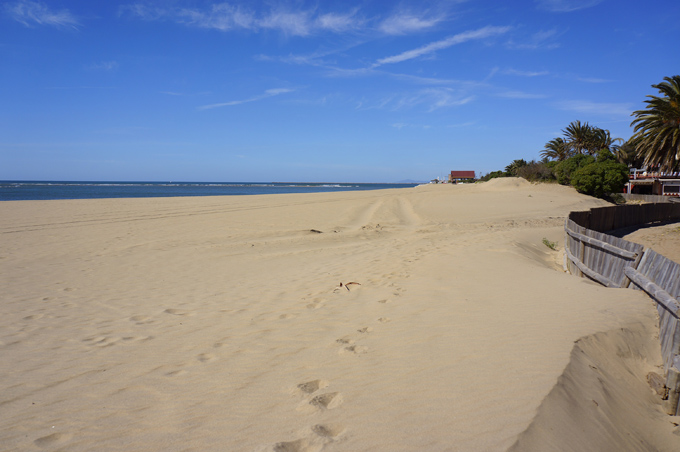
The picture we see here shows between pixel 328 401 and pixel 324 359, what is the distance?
85 centimetres

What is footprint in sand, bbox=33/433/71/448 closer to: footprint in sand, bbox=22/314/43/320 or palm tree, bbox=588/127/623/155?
footprint in sand, bbox=22/314/43/320

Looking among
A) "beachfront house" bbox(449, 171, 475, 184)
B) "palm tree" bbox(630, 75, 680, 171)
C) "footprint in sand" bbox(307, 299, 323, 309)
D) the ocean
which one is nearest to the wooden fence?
"footprint in sand" bbox(307, 299, 323, 309)

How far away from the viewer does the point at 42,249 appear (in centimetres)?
1077

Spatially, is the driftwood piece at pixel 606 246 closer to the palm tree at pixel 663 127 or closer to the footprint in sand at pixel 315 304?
the footprint in sand at pixel 315 304

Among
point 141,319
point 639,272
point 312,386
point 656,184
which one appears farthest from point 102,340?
point 656,184

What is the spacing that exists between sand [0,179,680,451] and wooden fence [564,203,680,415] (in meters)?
0.27

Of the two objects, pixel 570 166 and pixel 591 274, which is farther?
pixel 570 166

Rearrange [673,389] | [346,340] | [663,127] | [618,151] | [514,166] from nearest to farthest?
[673,389], [346,340], [663,127], [618,151], [514,166]

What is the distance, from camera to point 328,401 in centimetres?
318

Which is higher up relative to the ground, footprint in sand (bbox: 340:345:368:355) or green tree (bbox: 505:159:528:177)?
green tree (bbox: 505:159:528:177)

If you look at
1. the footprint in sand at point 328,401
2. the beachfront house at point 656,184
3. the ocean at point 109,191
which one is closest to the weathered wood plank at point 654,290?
the footprint in sand at point 328,401

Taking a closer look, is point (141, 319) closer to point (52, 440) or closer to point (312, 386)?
point (52, 440)

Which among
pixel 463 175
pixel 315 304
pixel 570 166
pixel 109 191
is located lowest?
pixel 315 304

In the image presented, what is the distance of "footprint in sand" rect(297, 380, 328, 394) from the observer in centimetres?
338
